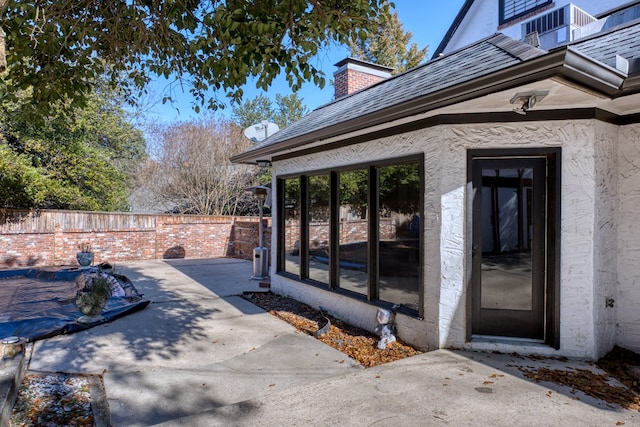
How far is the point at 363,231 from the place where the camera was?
18.7 feet

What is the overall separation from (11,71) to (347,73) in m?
6.62

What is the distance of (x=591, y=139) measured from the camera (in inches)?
157

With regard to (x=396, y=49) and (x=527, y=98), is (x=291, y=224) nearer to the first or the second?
(x=527, y=98)

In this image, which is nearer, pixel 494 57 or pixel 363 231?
pixel 494 57

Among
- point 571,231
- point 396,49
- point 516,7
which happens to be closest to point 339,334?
point 571,231

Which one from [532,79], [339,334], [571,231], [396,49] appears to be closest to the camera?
[532,79]

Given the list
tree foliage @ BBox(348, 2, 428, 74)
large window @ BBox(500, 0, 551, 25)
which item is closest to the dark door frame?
large window @ BBox(500, 0, 551, 25)

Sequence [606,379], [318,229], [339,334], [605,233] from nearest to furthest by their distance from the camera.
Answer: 1. [606,379]
2. [605,233]
3. [339,334]
4. [318,229]

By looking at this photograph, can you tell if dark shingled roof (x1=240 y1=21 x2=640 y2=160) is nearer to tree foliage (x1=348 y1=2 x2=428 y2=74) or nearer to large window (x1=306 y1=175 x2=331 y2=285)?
large window (x1=306 y1=175 x2=331 y2=285)

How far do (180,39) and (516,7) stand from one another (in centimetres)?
1304

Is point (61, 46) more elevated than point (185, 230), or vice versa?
point (61, 46)

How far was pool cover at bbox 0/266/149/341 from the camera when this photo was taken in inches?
195

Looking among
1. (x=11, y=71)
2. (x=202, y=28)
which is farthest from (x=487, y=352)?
(x=11, y=71)

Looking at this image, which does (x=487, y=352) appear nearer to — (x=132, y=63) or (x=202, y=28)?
(x=202, y=28)
